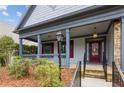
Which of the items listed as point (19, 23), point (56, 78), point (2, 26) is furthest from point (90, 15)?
point (2, 26)

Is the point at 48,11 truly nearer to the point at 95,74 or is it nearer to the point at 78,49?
the point at 78,49

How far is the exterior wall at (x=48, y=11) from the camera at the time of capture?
9656 millimetres

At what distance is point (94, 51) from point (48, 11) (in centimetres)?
382

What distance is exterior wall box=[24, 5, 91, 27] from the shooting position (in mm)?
9656

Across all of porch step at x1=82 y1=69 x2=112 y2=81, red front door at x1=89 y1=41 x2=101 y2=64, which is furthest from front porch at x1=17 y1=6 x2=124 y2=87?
porch step at x1=82 y1=69 x2=112 y2=81

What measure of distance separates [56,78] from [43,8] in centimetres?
650

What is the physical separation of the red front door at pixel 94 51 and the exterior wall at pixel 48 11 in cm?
331

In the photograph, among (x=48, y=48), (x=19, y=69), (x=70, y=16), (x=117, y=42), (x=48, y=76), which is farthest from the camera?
(x=48, y=48)

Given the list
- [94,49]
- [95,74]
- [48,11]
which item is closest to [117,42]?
[95,74]

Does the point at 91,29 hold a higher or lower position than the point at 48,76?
higher

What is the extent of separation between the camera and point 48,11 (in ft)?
36.4

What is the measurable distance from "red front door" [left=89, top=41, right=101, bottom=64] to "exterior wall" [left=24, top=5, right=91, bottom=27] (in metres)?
3.31

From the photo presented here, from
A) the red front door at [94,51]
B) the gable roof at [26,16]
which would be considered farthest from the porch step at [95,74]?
the gable roof at [26,16]

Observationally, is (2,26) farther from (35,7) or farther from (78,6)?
(78,6)
